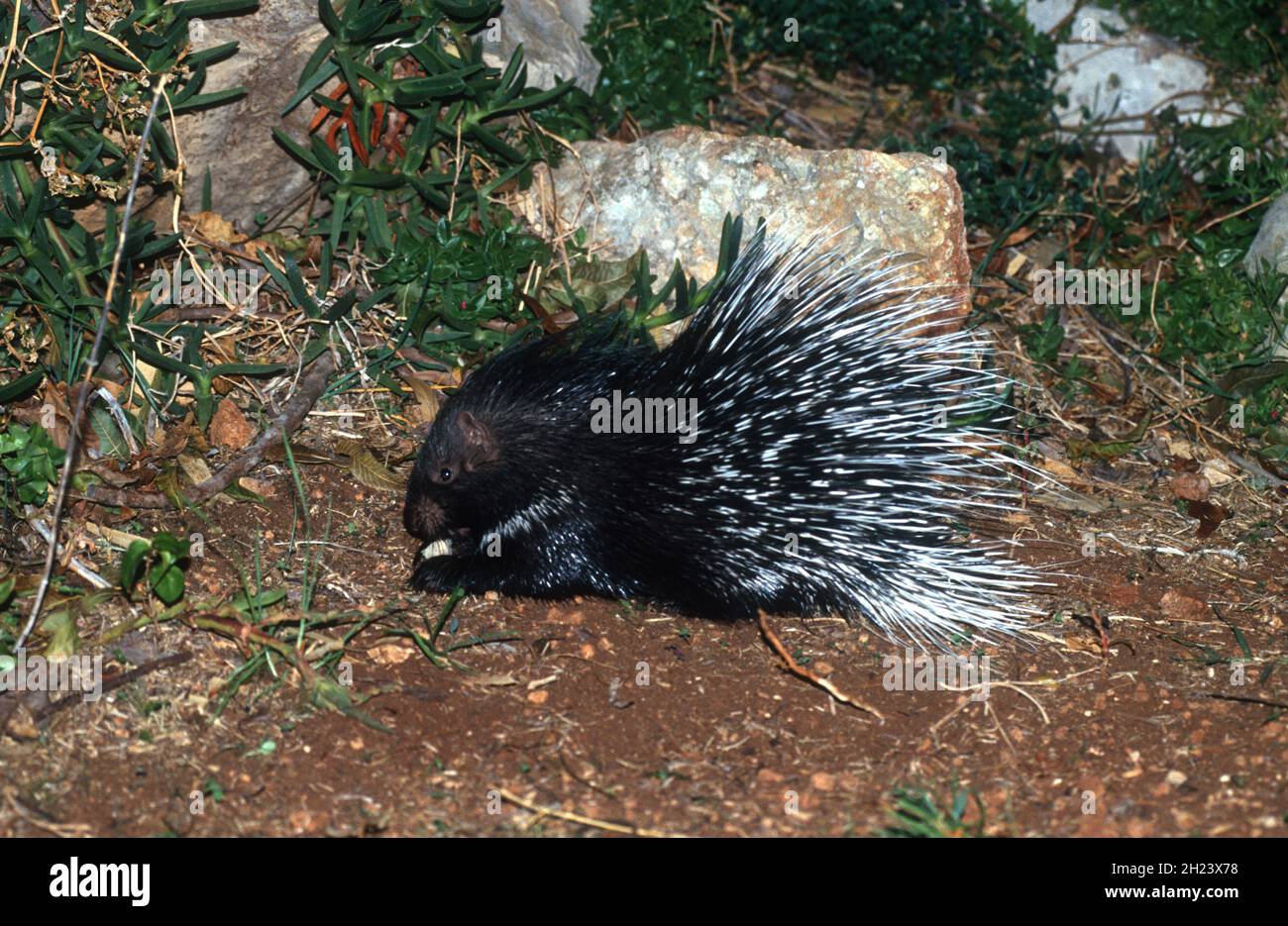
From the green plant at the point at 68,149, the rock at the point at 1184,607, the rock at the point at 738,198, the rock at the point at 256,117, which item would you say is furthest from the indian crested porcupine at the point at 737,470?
the rock at the point at 256,117

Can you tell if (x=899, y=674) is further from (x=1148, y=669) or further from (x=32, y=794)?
(x=32, y=794)

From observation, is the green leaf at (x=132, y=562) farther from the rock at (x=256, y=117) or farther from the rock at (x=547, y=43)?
the rock at (x=547, y=43)

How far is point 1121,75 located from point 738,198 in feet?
11.9

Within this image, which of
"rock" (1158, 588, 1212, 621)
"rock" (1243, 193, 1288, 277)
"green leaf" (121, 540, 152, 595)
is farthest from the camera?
"rock" (1243, 193, 1288, 277)

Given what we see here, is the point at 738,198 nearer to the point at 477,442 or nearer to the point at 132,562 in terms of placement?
the point at 477,442

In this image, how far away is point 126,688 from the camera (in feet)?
14.3

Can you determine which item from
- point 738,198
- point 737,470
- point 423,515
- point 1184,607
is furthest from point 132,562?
point 1184,607

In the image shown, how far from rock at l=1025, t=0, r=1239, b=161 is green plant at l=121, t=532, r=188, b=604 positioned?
20.7 feet

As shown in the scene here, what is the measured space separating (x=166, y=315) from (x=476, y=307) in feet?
4.59

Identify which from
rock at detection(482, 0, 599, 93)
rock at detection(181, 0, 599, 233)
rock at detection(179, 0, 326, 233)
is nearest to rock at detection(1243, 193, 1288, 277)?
rock at detection(482, 0, 599, 93)

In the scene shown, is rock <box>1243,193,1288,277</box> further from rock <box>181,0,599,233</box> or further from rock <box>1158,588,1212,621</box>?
rock <box>181,0,599,233</box>

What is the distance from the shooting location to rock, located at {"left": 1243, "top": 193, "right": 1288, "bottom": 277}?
6.70m

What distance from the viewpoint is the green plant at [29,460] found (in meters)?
4.94

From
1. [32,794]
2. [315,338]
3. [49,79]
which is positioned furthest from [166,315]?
[32,794]
